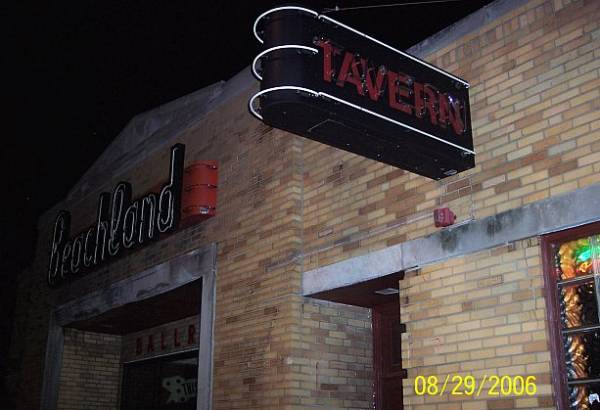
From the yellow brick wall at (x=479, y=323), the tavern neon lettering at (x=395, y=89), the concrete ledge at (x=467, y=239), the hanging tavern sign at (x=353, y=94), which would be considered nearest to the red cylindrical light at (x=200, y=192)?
the concrete ledge at (x=467, y=239)

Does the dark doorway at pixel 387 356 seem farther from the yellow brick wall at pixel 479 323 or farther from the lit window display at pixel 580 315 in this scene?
the lit window display at pixel 580 315

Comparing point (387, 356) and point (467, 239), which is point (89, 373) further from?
point (467, 239)

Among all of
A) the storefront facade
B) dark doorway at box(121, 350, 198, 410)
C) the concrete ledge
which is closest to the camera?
the concrete ledge

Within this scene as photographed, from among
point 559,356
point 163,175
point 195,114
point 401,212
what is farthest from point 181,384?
point 559,356

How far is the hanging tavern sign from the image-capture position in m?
5.03

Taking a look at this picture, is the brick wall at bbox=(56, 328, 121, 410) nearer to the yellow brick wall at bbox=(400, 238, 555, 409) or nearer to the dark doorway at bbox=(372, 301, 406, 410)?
the dark doorway at bbox=(372, 301, 406, 410)

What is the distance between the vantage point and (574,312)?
5.16 m

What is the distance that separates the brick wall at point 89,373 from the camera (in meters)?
11.6

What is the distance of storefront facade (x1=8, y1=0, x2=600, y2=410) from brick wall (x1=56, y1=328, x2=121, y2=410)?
110mm

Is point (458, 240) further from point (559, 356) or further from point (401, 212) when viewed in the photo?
point (559, 356)

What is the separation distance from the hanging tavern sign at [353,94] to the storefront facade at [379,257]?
54 cm
